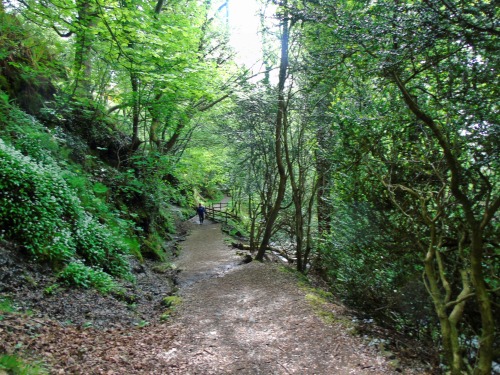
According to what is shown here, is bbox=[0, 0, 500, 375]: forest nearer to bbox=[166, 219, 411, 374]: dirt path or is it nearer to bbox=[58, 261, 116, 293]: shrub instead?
bbox=[58, 261, 116, 293]: shrub

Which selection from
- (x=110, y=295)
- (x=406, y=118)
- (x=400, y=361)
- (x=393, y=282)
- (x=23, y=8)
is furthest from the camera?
(x=23, y=8)

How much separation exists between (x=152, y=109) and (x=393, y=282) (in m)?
9.71

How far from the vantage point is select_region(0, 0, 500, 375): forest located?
346cm

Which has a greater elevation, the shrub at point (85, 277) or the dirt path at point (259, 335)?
the shrub at point (85, 277)

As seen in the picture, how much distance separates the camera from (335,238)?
711cm

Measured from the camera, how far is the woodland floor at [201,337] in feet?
12.7

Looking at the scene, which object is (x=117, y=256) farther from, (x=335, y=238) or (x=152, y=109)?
(x=152, y=109)

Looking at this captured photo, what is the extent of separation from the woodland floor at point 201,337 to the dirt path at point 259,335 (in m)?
0.02

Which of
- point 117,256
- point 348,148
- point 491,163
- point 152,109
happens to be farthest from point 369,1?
point 152,109

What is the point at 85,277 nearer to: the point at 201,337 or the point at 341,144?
the point at 201,337

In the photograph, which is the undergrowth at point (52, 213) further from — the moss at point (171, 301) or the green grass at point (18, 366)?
the green grass at point (18, 366)

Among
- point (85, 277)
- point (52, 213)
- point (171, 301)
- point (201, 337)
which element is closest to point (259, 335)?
point (201, 337)

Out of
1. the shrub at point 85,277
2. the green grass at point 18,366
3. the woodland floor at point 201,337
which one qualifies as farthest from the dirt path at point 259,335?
the green grass at point 18,366

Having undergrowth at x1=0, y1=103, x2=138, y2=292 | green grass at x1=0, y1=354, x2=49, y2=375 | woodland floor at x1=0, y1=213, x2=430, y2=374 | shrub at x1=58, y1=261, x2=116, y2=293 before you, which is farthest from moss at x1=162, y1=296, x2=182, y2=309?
green grass at x1=0, y1=354, x2=49, y2=375
